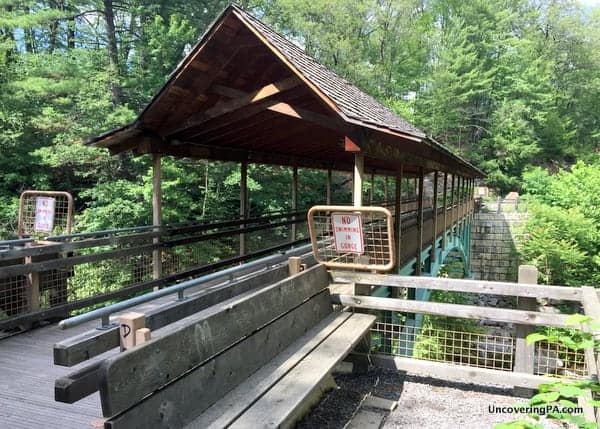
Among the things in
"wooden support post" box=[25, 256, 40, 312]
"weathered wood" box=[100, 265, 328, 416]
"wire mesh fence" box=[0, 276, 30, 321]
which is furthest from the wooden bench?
"wire mesh fence" box=[0, 276, 30, 321]

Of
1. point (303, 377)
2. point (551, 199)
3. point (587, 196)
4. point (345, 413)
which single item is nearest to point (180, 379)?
point (303, 377)

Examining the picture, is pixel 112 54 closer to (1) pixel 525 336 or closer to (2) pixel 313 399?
(2) pixel 313 399

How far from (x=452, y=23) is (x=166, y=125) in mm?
32063

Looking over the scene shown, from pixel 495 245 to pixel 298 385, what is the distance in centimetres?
2449

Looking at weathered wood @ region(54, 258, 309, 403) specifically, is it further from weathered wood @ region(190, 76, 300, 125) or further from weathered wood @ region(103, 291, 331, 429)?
weathered wood @ region(190, 76, 300, 125)

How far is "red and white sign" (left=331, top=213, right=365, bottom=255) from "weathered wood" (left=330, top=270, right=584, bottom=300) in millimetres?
343

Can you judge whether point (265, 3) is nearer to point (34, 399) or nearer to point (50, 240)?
point (50, 240)

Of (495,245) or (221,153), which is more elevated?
(221,153)

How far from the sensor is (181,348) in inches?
89.8

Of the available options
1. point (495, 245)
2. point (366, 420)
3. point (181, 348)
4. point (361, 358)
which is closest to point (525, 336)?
point (361, 358)

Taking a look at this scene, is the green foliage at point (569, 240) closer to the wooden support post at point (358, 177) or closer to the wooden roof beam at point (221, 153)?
Result: the wooden roof beam at point (221, 153)

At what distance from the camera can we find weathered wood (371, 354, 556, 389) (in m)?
3.80

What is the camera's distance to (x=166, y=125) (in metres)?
6.62

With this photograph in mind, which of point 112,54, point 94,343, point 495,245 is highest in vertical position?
point 112,54
